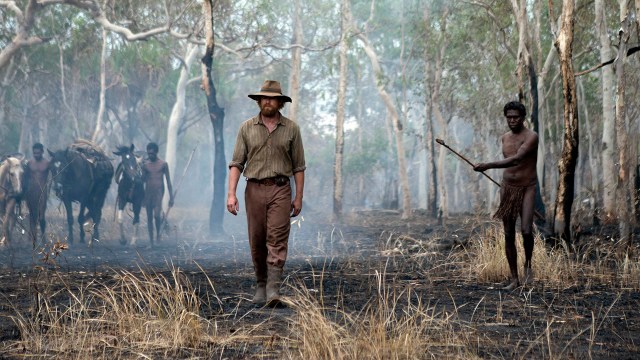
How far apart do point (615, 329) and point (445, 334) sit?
1.56 metres

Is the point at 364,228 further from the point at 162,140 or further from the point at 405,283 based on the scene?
the point at 162,140

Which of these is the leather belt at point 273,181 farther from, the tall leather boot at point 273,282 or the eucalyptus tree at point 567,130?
the eucalyptus tree at point 567,130

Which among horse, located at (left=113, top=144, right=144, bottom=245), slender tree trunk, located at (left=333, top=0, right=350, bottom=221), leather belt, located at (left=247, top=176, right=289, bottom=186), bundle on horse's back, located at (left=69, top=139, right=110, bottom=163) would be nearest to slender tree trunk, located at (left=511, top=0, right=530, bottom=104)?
leather belt, located at (left=247, top=176, right=289, bottom=186)

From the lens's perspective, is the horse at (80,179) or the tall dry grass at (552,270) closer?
the tall dry grass at (552,270)

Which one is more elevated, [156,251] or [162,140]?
[162,140]

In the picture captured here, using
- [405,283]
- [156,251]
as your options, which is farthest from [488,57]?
[405,283]

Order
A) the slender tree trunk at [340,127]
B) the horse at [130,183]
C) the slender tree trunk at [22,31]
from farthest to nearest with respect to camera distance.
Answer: the slender tree trunk at [340,127]
the slender tree trunk at [22,31]
the horse at [130,183]

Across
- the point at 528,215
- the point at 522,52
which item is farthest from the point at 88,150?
the point at 528,215

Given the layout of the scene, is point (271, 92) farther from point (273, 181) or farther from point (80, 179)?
point (80, 179)

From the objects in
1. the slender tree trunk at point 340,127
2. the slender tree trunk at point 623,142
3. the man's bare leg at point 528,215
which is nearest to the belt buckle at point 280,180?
the man's bare leg at point 528,215

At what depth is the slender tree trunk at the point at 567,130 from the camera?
417 inches

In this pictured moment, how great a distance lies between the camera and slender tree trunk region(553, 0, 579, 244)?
34.8 ft

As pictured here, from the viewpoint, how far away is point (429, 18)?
26.3 m

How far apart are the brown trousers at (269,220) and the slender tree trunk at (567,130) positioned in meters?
4.55
